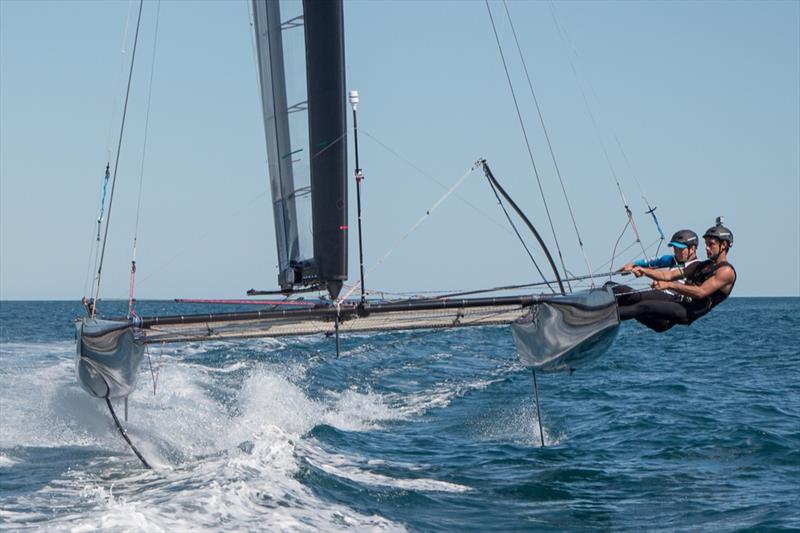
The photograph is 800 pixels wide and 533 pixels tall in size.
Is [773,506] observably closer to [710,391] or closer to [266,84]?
[266,84]

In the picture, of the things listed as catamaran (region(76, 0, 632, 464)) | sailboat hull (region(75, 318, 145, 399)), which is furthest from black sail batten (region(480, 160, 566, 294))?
sailboat hull (region(75, 318, 145, 399))

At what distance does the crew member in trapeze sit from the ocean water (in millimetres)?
1588

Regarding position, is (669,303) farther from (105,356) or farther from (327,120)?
(105,356)

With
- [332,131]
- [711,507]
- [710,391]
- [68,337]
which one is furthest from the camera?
[68,337]

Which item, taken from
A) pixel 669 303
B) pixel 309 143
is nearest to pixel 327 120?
pixel 309 143

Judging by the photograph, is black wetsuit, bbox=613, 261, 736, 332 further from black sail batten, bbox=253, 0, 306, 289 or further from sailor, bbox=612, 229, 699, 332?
black sail batten, bbox=253, 0, 306, 289

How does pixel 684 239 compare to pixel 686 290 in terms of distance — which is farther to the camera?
pixel 684 239

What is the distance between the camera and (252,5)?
1176 cm

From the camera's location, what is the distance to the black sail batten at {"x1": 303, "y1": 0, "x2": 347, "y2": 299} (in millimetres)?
10156

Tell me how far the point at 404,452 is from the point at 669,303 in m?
3.59

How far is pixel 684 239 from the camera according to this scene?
9445 millimetres

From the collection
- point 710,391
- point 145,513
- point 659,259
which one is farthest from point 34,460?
point 710,391

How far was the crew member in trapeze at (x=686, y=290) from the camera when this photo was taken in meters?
9.02

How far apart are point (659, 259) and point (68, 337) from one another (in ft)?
92.8
